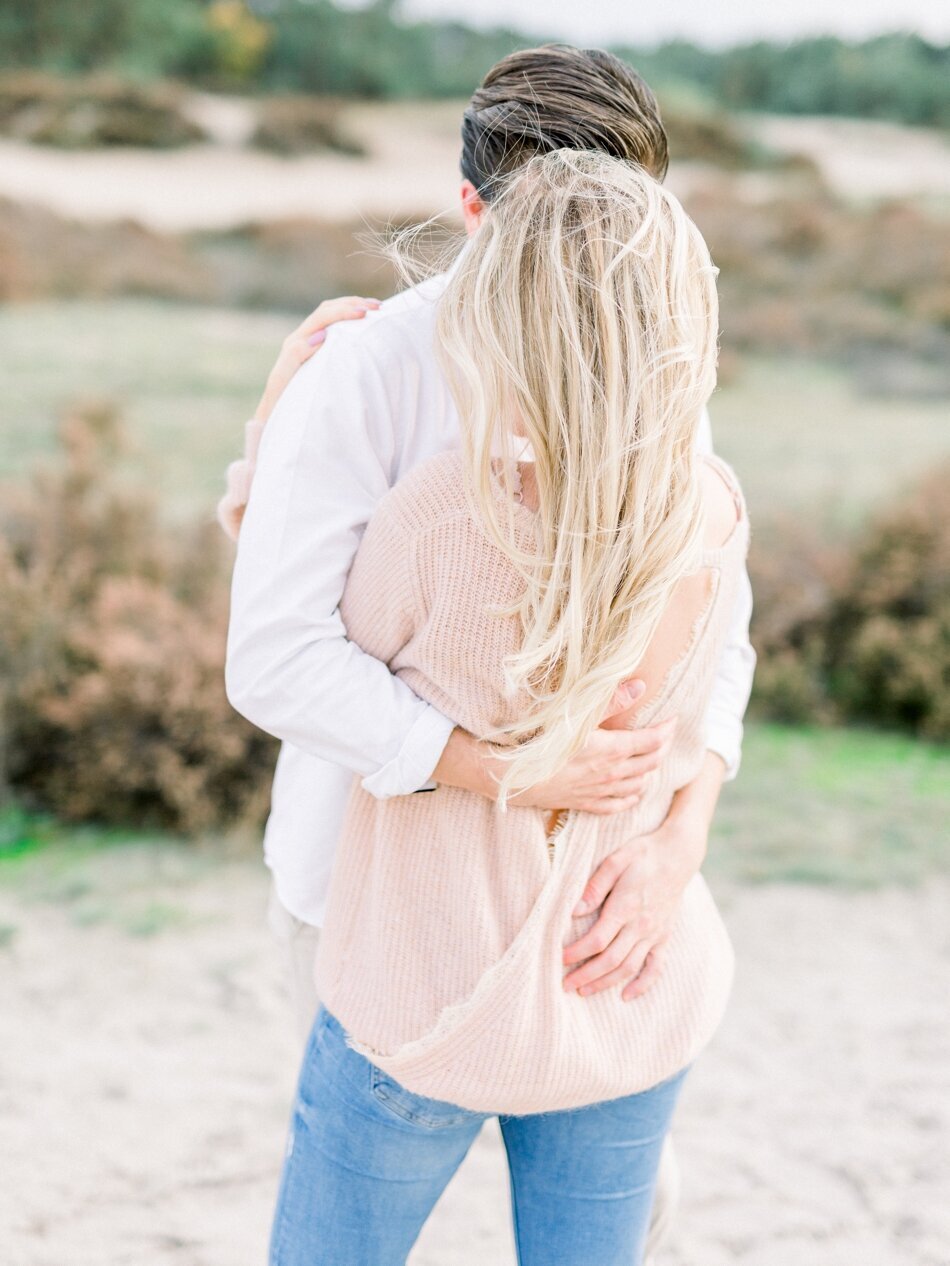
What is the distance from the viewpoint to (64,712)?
3.82m

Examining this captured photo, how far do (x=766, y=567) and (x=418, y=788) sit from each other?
4667 mm

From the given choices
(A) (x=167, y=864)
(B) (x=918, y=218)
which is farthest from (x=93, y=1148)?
(B) (x=918, y=218)

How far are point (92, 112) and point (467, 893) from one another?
6115 mm

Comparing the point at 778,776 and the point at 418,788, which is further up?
the point at 418,788

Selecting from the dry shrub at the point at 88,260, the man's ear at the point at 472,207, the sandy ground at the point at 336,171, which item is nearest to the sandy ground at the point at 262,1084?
the man's ear at the point at 472,207

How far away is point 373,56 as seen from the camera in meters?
6.70

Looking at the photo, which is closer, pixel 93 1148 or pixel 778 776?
pixel 93 1148

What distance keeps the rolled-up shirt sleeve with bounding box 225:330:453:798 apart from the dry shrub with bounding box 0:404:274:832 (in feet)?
8.70

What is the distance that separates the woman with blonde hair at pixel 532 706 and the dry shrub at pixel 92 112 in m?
5.80

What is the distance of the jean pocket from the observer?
1.17m

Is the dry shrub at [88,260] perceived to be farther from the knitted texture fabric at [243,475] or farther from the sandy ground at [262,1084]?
the knitted texture fabric at [243,475]

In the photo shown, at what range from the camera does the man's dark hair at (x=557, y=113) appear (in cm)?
126

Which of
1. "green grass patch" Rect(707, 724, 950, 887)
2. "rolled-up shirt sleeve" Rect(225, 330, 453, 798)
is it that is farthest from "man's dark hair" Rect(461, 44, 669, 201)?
"green grass patch" Rect(707, 724, 950, 887)

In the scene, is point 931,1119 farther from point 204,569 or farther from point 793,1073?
point 204,569
